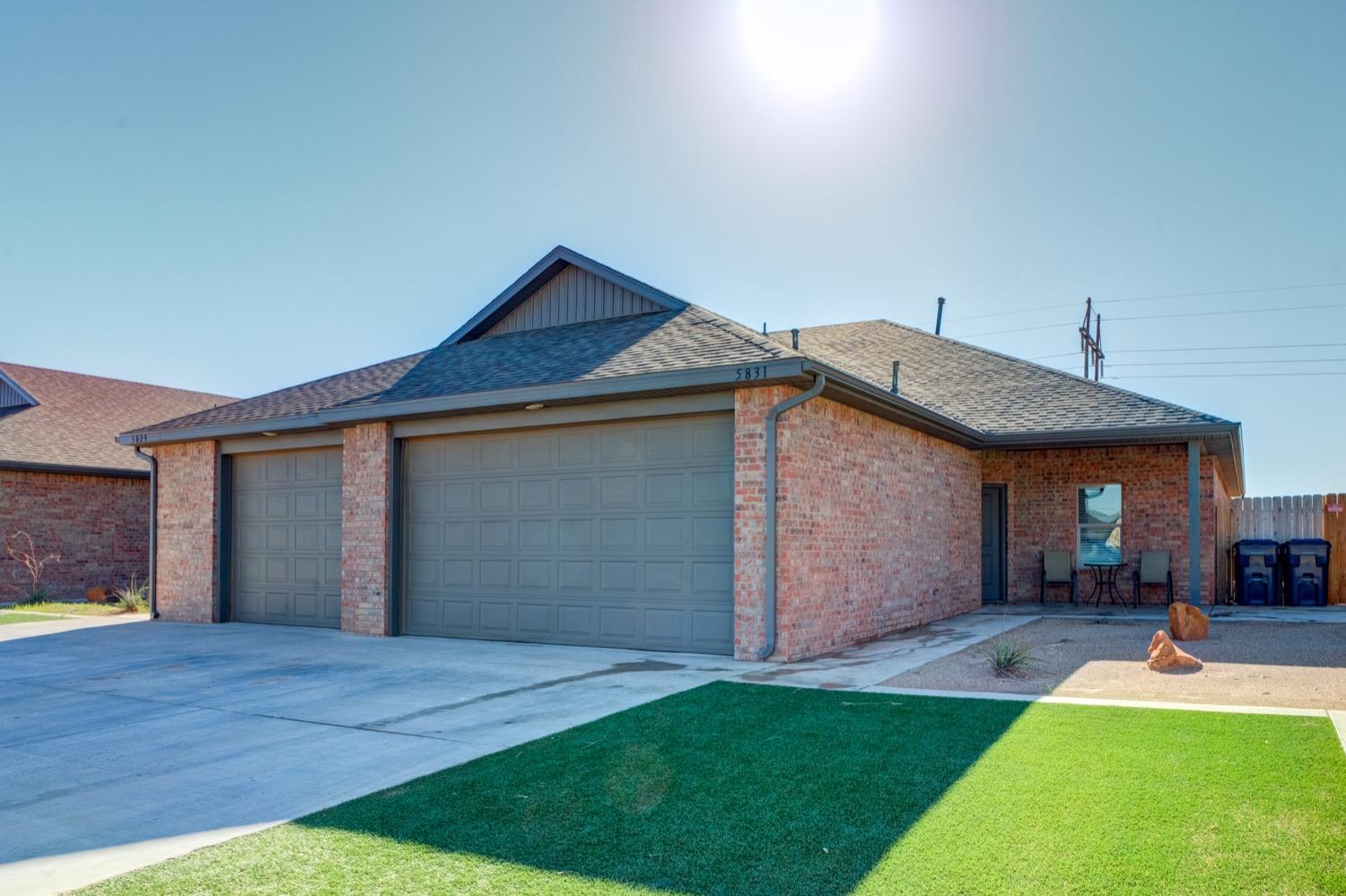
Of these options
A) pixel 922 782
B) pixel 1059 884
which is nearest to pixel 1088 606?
pixel 922 782

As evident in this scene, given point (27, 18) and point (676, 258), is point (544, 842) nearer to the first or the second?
point (27, 18)

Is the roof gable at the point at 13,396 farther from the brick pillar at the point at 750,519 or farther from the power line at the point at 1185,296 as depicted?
the power line at the point at 1185,296

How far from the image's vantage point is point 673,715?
6910mm

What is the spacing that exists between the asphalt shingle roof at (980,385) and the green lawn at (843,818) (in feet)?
28.9

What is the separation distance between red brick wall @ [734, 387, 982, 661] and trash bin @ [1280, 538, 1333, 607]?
6.38 meters

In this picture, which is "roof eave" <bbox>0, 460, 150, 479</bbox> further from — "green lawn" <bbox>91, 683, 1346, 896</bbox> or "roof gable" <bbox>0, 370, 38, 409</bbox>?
"green lawn" <bbox>91, 683, 1346, 896</bbox>

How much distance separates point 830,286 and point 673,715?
65.6 feet

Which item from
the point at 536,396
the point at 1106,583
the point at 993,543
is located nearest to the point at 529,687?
the point at 536,396

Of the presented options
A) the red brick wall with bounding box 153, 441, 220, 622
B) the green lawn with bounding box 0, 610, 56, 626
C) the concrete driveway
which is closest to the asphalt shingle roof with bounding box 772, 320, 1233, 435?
the concrete driveway

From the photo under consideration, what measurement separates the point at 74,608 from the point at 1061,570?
18731 millimetres

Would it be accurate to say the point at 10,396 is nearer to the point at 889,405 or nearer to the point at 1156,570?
the point at 889,405

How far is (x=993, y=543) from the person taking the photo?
1722cm

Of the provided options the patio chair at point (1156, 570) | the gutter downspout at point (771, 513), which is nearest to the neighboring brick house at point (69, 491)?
the gutter downspout at point (771, 513)

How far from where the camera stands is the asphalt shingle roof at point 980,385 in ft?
50.1
